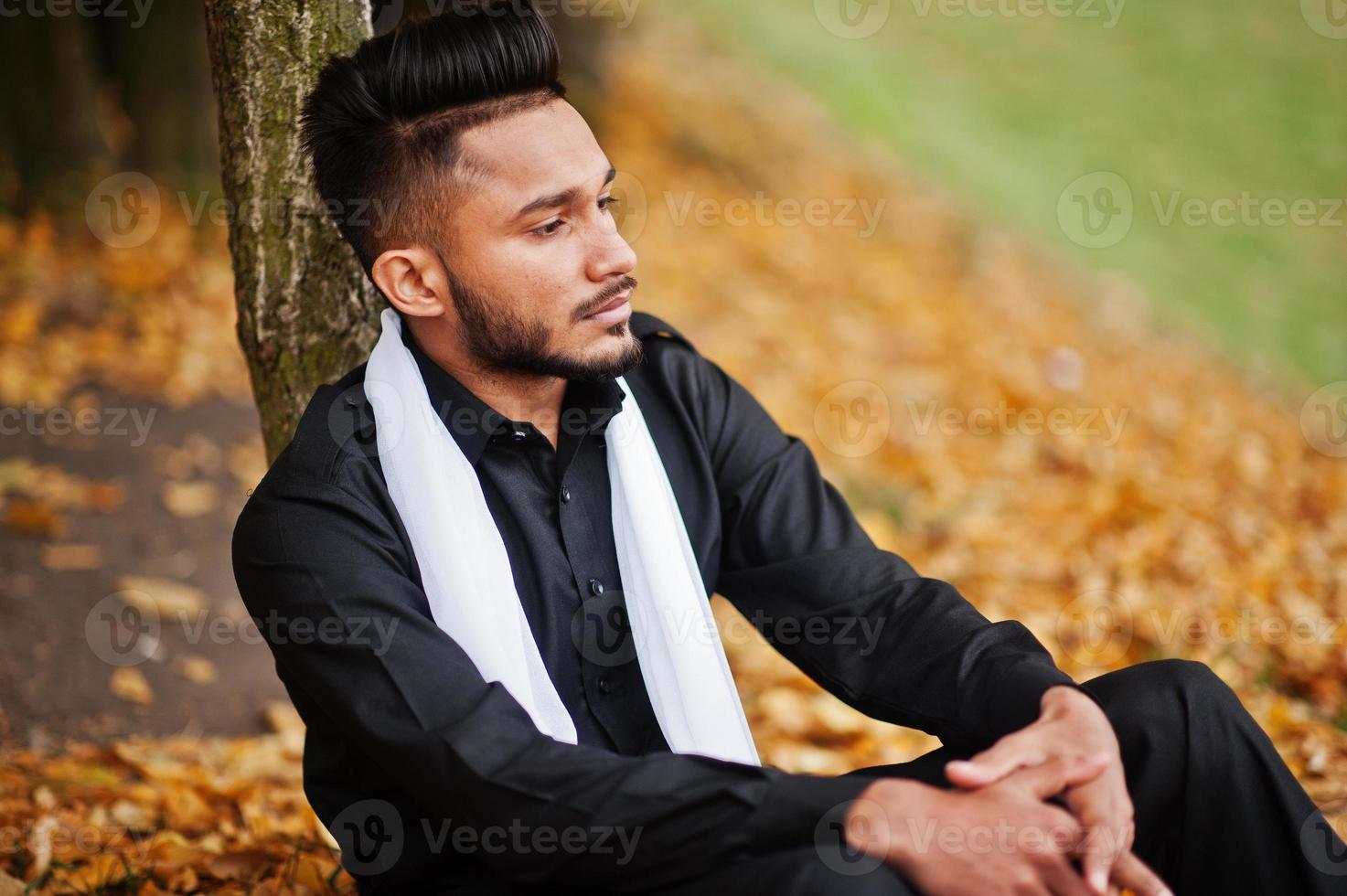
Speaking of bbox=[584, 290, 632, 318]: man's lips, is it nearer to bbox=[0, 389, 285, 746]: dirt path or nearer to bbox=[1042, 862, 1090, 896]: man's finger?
bbox=[1042, 862, 1090, 896]: man's finger

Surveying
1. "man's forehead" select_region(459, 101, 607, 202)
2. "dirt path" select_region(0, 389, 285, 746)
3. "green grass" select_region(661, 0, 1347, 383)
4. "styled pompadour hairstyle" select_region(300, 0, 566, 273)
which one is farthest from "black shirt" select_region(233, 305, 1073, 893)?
"green grass" select_region(661, 0, 1347, 383)

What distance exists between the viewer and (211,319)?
7.22m

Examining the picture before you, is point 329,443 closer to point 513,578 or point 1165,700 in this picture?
point 513,578

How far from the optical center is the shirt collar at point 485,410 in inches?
105

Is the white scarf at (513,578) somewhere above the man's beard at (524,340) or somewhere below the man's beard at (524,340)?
below

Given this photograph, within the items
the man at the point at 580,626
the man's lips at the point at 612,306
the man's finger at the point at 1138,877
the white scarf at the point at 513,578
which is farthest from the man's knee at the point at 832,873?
the man's lips at the point at 612,306

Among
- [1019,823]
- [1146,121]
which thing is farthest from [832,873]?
[1146,121]

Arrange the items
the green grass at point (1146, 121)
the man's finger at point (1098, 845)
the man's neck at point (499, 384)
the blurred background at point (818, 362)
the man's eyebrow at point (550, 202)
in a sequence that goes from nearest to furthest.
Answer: the man's finger at point (1098, 845) < the man's eyebrow at point (550, 202) < the man's neck at point (499, 384) < the blurred background at point (818, 362) < the green grass at point (1146, 121)

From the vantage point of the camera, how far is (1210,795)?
95.0 inches

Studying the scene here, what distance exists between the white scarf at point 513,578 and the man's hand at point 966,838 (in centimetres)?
56

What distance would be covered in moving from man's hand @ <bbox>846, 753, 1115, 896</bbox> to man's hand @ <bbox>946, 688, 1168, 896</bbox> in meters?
0.04

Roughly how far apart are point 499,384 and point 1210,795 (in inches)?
70.2

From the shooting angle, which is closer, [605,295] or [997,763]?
[997,763]

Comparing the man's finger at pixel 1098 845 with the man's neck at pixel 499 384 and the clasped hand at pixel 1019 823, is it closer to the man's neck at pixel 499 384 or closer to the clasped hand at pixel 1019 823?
the clasped hand at pixel 1019 823
